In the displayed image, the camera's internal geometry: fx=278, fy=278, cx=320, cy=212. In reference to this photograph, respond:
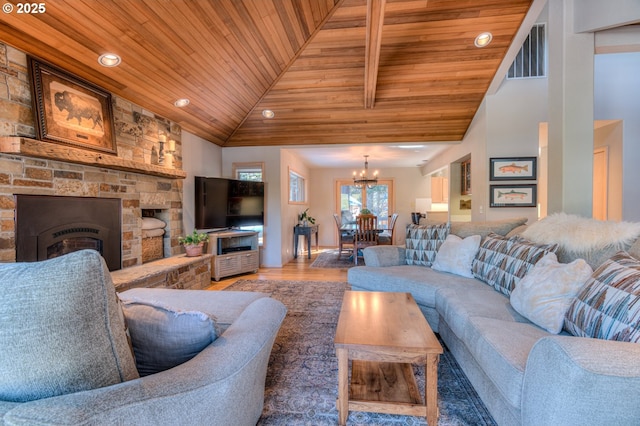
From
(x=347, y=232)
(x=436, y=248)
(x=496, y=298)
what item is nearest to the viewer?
(x=496, y=298)

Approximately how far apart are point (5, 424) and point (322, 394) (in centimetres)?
141

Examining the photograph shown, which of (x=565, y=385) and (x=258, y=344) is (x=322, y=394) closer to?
(x=258, y=344)

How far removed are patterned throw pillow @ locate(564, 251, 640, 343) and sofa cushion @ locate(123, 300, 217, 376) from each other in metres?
1.61

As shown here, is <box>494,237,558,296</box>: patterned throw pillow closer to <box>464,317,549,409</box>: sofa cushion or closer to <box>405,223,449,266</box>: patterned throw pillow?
<box>464,317,549,409</box>: sofa cushion

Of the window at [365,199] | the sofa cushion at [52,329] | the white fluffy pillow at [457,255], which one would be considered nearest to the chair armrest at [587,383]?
the sofa cushion at [52,329]

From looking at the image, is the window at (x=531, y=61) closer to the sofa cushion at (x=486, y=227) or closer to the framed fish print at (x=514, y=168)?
the framed fish print at (x=514, y=168)

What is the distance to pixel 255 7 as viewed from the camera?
262 cm

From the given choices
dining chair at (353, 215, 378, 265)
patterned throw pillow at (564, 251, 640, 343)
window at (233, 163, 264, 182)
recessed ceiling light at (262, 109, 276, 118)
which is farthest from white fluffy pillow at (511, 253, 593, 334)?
window at (233, 163, 264, 182)

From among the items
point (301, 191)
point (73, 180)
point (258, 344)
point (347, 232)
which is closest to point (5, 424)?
point (258, 344)

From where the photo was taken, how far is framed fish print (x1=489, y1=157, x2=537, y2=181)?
12.8ft

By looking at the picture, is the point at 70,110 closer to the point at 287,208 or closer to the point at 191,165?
the point at 191,165

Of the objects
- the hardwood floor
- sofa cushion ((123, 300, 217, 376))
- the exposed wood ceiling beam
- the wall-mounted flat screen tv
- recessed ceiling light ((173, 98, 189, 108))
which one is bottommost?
the hardwood floor

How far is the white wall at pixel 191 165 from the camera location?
427 cm

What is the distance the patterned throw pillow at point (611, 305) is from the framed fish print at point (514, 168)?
2.78 m
